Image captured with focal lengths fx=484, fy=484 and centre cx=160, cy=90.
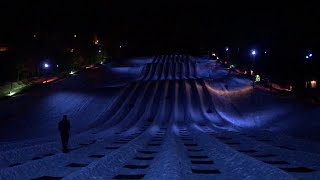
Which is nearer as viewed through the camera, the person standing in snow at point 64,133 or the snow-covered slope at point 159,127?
the snow-covered slope at point 159,127

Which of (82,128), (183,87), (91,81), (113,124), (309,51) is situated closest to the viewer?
(82,128)

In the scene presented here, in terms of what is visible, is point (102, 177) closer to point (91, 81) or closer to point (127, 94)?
point (127, 94)

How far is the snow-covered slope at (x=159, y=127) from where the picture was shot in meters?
14.0

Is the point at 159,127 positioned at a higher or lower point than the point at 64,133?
lower

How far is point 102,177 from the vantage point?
1233 cm

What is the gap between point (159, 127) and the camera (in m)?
38.8

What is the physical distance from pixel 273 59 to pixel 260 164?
234 ft

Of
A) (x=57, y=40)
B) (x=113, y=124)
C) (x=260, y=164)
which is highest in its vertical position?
(x=57, y=40)

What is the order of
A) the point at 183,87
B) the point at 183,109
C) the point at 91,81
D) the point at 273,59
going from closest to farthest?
1. the point at 183,109
2. the point at 183,87
3. the point at 91,81
4. the point at 273,59

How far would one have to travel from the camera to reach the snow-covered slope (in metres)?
14.0

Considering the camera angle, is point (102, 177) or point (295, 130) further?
point (295, 130)

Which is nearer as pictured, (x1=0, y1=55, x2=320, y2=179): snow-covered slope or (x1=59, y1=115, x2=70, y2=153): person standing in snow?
(x1=0, y1=55, x2=320, y2=179): snow-covered slope

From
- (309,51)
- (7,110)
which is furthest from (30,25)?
(309,51)

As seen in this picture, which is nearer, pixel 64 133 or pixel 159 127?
pixel 64 133
